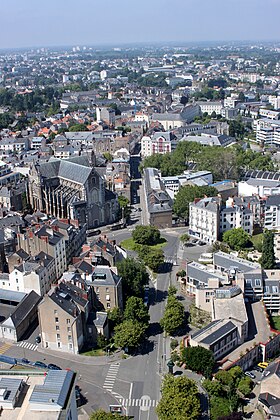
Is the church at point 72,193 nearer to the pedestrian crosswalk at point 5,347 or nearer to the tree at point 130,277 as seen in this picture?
the tree at point 130,277

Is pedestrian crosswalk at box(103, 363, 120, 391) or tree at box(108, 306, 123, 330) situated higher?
tree at box(108, 306, 123, 330)

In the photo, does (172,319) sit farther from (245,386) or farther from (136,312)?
(245,386)

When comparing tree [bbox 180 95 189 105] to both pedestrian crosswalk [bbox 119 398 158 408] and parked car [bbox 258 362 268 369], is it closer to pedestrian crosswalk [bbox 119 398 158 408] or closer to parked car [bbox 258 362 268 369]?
parked car [bbox 258 362 268 369]

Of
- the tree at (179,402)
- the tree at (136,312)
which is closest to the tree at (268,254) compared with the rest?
the tree at (136,312)

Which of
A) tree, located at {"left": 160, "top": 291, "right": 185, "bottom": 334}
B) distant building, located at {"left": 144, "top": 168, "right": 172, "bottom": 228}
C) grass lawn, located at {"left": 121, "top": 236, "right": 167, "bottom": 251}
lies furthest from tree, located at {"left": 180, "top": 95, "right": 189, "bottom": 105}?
tree, located at {"left": 160, "top": 291, "right": 185, "bottom": 334}

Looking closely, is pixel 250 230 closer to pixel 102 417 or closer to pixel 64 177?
pixel 64 177

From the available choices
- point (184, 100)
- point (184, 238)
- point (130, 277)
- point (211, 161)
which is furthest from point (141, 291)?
point (184, 100)
